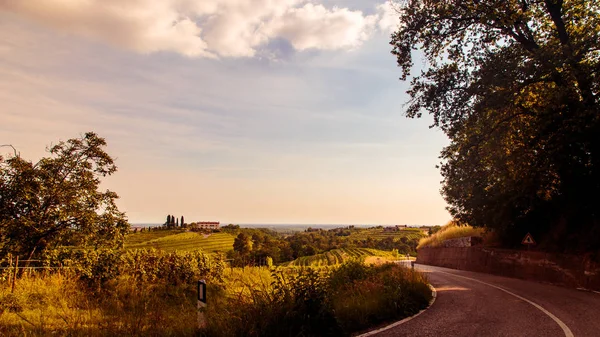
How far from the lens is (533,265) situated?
18.3 metres

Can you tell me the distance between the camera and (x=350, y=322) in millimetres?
7797

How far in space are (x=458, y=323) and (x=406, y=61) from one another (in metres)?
13.3

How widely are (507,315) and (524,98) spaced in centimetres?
1218

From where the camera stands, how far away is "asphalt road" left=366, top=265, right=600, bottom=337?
7.23 metres

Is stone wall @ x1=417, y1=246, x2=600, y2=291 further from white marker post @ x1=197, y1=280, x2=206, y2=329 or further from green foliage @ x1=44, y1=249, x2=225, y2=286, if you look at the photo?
green foliage @ x1=44, y1=249, x2=225, y2=286

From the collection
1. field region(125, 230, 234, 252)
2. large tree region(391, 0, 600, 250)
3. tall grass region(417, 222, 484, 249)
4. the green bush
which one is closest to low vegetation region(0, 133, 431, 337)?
the green bush

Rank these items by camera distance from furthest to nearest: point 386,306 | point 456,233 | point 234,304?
point 456,233
point 386,306
point 234,304

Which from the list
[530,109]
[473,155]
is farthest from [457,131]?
[530,109]

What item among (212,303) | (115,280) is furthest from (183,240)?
(212,303)

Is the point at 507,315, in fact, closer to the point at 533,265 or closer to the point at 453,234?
the point at 533,265

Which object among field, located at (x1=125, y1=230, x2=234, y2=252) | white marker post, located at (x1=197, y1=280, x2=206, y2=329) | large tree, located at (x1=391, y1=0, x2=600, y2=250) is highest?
large tree, located at (x1=391, y1=0, x2=600, y2=250)

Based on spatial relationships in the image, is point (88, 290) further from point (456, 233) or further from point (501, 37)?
point (456, 233)

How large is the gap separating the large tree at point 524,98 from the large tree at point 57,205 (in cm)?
1491

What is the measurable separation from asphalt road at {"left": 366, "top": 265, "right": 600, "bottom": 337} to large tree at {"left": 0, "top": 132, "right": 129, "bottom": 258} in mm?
13517
